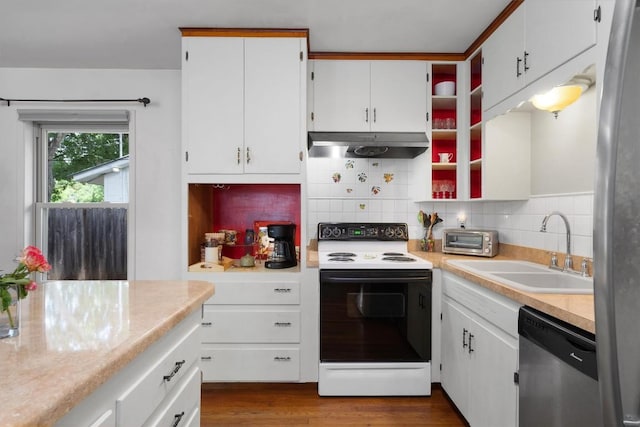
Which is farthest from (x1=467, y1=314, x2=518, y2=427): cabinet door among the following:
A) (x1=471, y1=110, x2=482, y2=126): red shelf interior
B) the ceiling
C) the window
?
the window

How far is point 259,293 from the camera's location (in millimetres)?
2400

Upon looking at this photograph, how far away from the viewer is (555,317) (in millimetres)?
1254

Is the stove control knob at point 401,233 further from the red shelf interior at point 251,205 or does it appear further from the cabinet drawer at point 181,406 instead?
the cabinet drawer at point 181,406

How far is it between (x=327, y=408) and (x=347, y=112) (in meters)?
2.00

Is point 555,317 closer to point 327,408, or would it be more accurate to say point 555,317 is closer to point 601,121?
point 601,121

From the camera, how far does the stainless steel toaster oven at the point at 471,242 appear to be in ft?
8.19

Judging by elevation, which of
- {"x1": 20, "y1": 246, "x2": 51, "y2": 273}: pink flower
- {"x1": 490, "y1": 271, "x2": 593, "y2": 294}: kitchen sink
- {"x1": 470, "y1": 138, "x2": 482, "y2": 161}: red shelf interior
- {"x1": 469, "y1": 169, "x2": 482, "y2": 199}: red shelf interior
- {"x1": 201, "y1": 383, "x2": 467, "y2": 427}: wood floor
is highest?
{"x1": 470, "y1": 138, "x2": 482, "y2": 161}: red shelf interior

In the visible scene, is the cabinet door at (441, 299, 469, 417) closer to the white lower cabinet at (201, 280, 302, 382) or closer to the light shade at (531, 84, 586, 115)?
the white lower cabinet at (201, 280, 302, 382)

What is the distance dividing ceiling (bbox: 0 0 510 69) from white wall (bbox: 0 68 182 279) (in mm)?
249

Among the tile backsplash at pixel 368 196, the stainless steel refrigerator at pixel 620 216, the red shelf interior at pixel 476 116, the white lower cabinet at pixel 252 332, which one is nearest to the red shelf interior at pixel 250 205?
the tile backsplash at pixel 368 196

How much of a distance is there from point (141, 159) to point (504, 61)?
2.80m

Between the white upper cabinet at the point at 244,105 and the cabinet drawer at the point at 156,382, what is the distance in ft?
4.47

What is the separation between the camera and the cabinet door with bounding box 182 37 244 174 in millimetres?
2422

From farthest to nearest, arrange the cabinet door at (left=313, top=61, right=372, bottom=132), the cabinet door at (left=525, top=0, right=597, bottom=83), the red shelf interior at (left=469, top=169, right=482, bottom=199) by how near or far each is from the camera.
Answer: the cabinet door at (left=313, top=61, right=372, bottom=132)
the red shelf interior at (left=469, top=169, right=482, bottom=199)
the cabinet door at (left=525, top=0, right=597, bottom=83)
